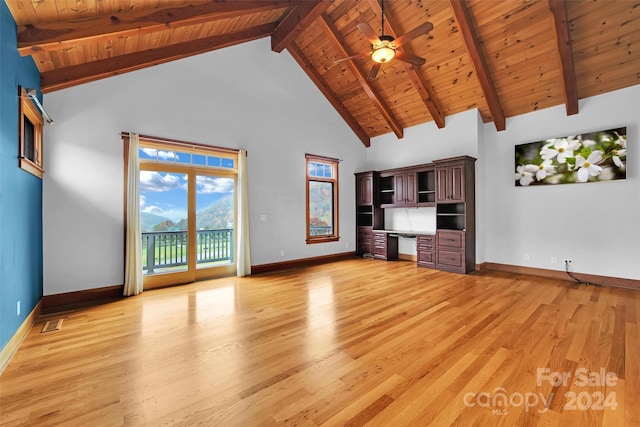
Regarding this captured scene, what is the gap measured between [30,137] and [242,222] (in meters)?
3.11

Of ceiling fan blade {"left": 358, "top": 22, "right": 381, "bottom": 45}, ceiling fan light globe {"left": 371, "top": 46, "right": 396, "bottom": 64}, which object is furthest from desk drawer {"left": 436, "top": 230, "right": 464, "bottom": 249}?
ceiling fan blade {"left": 358, "top": 22, "right": 381, "bottom": 45}

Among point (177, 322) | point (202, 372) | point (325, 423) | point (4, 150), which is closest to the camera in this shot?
point (325, 423)

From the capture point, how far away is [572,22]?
4.10m

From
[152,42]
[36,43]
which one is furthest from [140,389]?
[152,42]

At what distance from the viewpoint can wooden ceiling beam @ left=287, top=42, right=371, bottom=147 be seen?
21.2 ft

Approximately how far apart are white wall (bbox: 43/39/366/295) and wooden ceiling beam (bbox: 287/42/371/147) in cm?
16

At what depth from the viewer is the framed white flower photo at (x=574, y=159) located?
4.60m

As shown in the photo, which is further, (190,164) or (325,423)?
(190,164)

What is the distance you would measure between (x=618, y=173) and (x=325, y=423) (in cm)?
608

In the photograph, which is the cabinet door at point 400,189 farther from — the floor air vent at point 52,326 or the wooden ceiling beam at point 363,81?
the floor air vent at point 52,326

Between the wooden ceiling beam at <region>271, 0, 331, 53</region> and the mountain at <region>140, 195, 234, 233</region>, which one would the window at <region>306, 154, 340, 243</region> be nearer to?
the mountain at <region>140, 195, 234, 233</region>

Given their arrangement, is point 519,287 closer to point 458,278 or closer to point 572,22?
point 458,278

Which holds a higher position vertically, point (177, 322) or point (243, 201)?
point (243, 201)

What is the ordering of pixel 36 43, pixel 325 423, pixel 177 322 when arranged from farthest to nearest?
pixel 177 322, pixel 36 43, pixel 325 423
